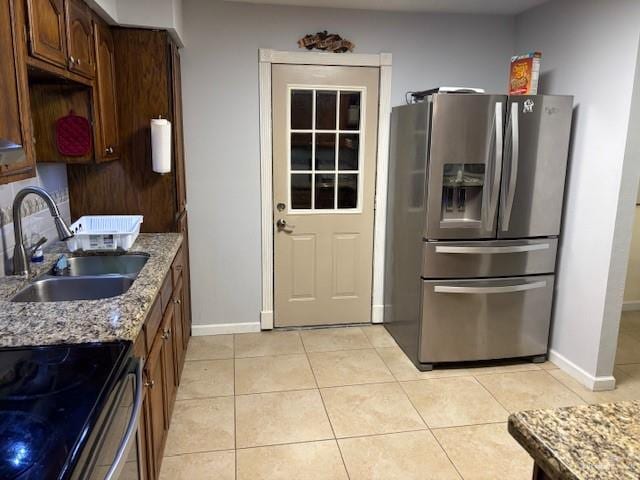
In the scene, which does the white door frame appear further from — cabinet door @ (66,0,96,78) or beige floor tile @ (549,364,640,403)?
beige floor tile @ (549,364,640,403)

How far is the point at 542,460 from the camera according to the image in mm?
832

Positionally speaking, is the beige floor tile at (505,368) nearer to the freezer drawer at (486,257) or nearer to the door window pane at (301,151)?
the freezer drawer at (486,257)

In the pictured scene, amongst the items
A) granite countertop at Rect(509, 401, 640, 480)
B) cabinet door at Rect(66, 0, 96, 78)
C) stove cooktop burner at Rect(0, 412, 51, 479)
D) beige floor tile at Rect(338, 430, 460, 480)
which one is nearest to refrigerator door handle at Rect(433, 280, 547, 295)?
beige floor tile at Rect(338, 430, 460, 480)

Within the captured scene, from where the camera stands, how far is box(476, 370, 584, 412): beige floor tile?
2.72 metres

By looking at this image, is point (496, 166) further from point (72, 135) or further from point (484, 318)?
point (72, 135)

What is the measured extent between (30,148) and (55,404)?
920mm

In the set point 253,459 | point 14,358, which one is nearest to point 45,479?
point 14,358

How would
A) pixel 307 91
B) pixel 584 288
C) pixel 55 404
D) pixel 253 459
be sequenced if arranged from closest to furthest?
pixel 55 404 → pixel 253 459 → pixel 584 288 → pixel 307 91

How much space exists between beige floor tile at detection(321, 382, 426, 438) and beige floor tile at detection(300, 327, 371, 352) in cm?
56

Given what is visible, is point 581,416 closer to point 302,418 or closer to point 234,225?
point 302,418

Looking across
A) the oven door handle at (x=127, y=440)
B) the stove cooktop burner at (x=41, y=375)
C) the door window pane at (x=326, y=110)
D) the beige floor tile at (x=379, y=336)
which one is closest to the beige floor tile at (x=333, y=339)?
the beige floor tile at (x=379, y=336)

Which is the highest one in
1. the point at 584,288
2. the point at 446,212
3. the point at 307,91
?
the point at 307,91

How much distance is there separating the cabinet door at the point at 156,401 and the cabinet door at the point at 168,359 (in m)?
0.06

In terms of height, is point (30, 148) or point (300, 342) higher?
point (30, 148)
